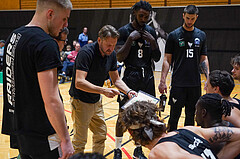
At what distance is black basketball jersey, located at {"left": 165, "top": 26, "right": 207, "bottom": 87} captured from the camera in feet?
14.6

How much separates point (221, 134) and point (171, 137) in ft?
2.05

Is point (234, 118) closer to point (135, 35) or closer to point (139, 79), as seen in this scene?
point (139, 79)

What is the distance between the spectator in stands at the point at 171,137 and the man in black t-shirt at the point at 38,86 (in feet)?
1.80

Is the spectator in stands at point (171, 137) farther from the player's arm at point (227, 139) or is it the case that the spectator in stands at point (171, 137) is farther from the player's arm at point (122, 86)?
the player's arm at point (122, 86)

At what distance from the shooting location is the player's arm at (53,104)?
79.4 inches

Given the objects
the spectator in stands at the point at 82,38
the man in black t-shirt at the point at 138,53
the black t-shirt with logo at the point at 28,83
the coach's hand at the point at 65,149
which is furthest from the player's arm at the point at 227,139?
the spectator in stands at the point at 82,38

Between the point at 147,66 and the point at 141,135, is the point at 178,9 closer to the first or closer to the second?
the point at 147,66

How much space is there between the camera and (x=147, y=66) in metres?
4.32

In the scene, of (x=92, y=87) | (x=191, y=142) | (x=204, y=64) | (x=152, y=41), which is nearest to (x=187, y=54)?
(x=204, y=64)

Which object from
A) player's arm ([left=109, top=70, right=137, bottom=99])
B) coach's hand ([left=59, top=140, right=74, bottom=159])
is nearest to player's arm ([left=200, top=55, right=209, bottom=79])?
player's arm ([left=109, top=70, right=137, bottom=99])

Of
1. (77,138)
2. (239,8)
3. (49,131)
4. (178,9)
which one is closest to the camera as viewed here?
(49,131)

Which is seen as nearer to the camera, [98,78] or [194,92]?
[98,78]

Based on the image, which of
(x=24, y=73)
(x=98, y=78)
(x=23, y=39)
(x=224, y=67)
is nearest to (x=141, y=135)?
(x=24, y=73)

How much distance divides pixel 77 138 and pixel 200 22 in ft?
39.8
